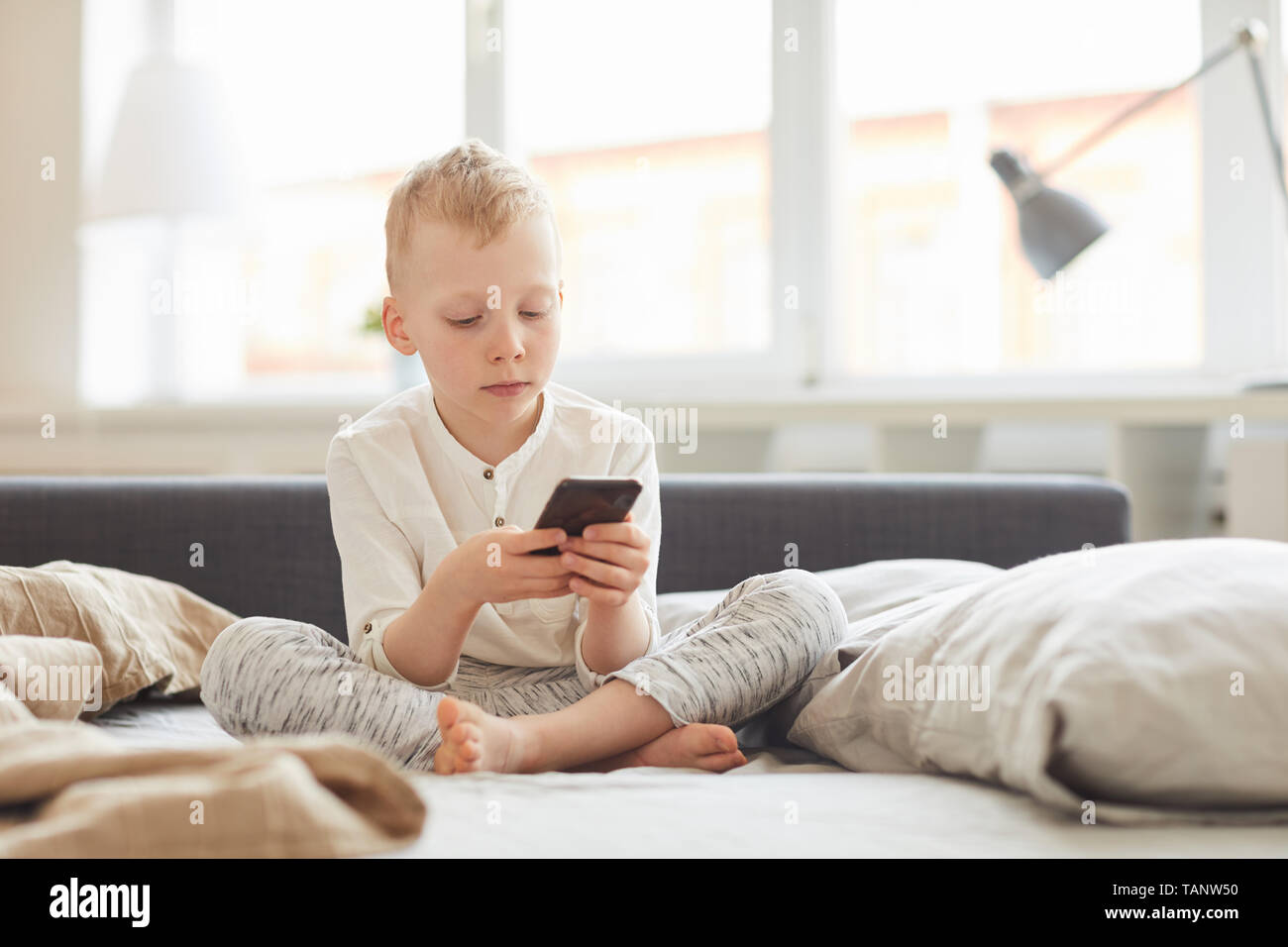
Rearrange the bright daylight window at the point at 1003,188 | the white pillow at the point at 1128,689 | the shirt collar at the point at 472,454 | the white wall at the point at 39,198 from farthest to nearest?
the white wall at the point at 39,198
the bright daylight window at the point at 1003,188
the shirt collar at the point at 472,454
the white pillow at the point at 1128,689

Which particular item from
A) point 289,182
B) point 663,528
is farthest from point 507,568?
point 289,182

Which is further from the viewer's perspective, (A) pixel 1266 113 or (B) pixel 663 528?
(A) pixel 1266 113

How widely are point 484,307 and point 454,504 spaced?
0.66 feet

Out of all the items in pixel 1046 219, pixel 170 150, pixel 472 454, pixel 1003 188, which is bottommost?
pixel 472 454

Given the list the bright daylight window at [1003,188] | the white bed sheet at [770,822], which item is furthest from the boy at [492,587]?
the bright daylight window at [1003,188]

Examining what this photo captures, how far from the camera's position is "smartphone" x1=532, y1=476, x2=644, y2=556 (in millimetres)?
776

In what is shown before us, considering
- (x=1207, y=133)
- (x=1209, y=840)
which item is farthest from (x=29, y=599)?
(x=1207, y=133)

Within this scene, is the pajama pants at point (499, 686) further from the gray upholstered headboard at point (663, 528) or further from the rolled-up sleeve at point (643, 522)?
the gray upholstered headboard at point (663, 528)

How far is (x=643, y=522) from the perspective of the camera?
106 cm

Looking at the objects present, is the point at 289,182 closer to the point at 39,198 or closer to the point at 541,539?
the point at 39,198

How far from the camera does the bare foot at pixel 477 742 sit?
77cm

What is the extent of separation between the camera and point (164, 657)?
1137 mm

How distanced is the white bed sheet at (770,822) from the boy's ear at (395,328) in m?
0.44

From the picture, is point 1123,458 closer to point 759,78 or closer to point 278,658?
point 759,78
